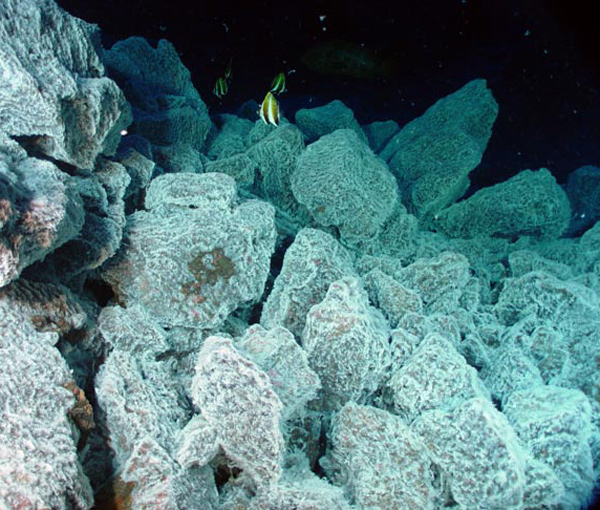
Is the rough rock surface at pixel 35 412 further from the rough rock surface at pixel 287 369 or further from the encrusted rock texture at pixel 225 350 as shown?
the rough rock surface at pixel 287 369

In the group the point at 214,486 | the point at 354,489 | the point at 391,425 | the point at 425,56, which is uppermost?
the point at 425,56

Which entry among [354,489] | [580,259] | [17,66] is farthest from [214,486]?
[580,259]

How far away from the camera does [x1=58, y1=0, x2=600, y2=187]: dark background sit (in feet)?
31.4

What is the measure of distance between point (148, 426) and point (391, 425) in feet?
3.53

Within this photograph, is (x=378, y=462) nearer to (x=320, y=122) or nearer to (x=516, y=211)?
(x=516, y=211)

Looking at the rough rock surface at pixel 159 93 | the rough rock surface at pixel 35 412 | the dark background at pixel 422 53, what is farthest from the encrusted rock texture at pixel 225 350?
the dark background at pixel 422 53

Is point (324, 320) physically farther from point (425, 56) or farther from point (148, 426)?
point (425, 56)

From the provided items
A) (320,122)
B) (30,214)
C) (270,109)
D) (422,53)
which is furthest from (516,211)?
(422,53)

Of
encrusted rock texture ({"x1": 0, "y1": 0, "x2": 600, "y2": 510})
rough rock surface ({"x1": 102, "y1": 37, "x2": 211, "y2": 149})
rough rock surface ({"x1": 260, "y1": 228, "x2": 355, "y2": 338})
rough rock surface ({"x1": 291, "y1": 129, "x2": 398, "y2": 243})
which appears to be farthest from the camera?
rough rock surface ({"x1": 102, "y1": 37, "x2": 211, "y2": 149})

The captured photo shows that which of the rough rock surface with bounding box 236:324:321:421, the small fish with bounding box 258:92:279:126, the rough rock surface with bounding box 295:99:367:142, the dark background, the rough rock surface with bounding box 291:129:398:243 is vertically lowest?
the rough rock surface with bounding box 236:324:321:421

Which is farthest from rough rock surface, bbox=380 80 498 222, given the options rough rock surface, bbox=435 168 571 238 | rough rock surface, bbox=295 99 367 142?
rough rock surface, bbox=295 99 367 142

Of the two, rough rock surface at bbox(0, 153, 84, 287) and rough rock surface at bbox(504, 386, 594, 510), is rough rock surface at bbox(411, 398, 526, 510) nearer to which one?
rough rock surface at bbox(504, 386, 594, 510)

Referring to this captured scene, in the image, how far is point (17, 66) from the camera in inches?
74.4

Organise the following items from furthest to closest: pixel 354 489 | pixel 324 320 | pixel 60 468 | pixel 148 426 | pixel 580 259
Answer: pixel 580 259, pixel 324 320, pixel 354 489, pixel 148 426, pixel 60 468
